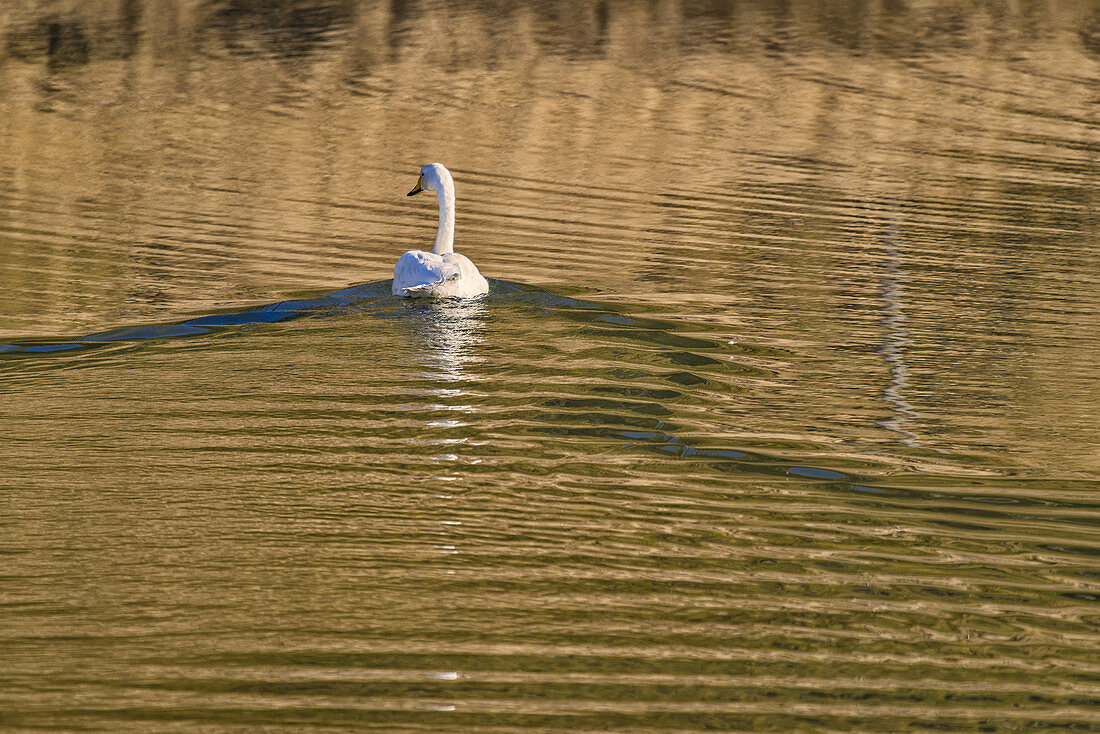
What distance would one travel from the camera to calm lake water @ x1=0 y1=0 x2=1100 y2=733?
4000mm

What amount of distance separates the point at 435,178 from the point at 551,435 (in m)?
4.42

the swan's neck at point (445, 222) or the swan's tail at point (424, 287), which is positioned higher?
the swan's neck at point (445, 222)

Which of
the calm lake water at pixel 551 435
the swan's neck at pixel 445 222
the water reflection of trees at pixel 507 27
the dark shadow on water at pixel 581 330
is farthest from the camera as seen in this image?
the water reflection of trees at pixel 507 27

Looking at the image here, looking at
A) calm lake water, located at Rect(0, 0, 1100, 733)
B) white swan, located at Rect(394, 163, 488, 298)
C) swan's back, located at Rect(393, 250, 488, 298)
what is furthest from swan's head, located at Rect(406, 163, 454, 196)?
swan's back, located at Rect(393, 250, 488, 298)

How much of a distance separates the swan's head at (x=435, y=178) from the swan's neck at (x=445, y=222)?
2 cm

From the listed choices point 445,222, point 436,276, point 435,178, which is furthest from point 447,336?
point 435,178

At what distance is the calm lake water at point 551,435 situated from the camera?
13.1 feet

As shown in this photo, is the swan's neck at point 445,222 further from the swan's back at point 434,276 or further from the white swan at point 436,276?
the swan's back at point 434,276

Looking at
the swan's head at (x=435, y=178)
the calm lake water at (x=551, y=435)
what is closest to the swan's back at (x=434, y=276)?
the calm lake water at (x=551, y=435)

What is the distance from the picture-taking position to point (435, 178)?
394 inches

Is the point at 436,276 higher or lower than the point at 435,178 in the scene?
lower

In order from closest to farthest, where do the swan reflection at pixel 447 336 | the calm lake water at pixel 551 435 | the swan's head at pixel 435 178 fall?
the calm lake water at pixel 551 435, the swan reflection at pixel 447 336, the swan's head at pixel 435 178

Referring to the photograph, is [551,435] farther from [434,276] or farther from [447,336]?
[434,276]

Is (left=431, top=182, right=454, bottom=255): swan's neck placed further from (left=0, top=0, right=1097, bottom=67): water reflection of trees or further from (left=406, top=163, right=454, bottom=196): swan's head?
(left=0, top=0, right=1097, bottom=67): water reflection of trees
